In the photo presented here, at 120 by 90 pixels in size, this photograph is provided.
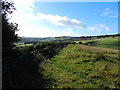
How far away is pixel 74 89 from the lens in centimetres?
768

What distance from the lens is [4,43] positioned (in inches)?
722

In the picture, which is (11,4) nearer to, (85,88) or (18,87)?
(18,87)

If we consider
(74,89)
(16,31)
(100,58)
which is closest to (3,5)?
(16,31)

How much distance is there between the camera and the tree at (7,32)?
1848cm

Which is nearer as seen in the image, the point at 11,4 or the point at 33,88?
the point at 33,88

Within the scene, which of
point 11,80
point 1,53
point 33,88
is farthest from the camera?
point 1,53

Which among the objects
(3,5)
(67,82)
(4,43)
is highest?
(3,5)

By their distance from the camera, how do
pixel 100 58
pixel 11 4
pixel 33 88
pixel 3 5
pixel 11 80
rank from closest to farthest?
pixel 33 88, pixel 11 80, pixel 100 58, pixel 3 5, pixel 11 4

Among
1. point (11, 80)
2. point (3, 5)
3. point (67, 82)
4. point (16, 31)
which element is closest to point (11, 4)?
point (3, 5)

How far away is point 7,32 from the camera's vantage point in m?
18.7

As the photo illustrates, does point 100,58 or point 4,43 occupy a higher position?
point 4,43

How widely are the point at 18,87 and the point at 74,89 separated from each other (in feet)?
11.8

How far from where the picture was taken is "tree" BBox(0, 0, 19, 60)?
18.5 m

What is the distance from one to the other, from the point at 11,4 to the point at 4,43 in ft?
30.0
